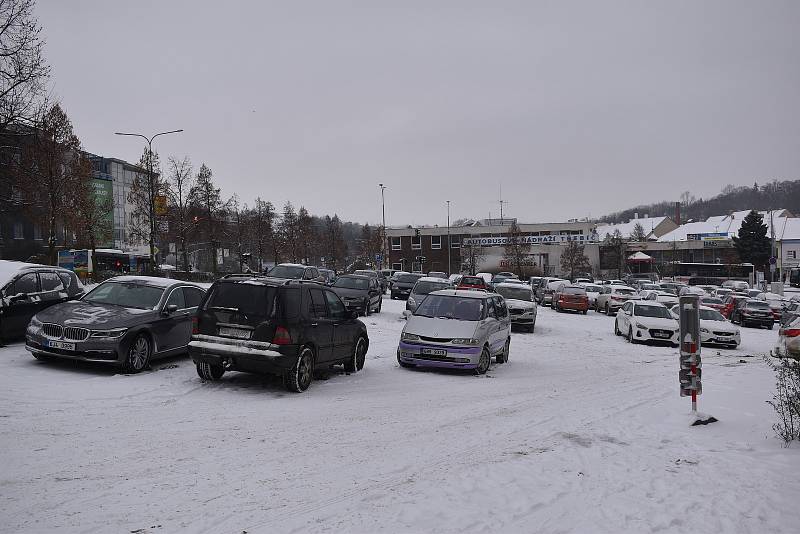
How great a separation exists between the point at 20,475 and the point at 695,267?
287ft

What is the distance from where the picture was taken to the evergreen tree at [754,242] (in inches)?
3273

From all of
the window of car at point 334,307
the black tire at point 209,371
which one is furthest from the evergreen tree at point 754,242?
the black tire at point 209,371

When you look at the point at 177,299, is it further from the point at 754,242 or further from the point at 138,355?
the point at 754,242

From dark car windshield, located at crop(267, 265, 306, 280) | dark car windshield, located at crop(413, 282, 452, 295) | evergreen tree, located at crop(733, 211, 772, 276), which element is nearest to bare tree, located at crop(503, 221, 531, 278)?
evergreen tree, located at crop(733, 211, 772, 276)

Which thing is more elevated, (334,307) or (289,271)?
(289,271)

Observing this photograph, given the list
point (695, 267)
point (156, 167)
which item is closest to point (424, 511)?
point (156, 167)

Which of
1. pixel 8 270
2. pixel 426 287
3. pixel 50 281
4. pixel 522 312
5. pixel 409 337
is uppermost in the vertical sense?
pixel 8 270

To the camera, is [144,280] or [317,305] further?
[144,280]

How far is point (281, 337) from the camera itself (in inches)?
404

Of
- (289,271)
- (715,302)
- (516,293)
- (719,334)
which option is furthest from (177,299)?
(715,302)

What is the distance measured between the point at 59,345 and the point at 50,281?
4.33 m

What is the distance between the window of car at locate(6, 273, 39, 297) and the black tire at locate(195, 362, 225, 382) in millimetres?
5290

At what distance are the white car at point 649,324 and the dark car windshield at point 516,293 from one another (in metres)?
4.05

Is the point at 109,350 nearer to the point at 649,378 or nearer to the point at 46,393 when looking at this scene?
the point at 46,393
